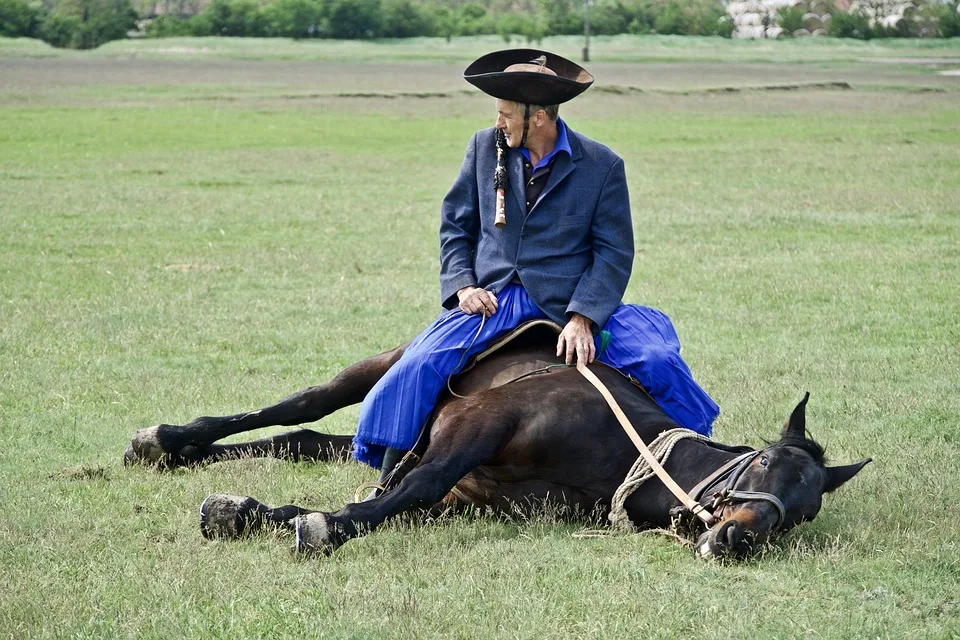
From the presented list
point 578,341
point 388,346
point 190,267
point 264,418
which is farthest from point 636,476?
point 190,267

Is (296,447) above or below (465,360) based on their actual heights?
below

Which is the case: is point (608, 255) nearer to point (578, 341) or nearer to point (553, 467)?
point (578, 341)

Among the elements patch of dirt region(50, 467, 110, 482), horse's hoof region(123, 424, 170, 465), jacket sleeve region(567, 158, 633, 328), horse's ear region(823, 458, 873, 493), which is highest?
jacket sleeve region(567, 158, 633, 328)

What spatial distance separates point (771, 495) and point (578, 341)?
4.48 ft

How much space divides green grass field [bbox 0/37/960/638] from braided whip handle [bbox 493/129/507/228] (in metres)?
1.42

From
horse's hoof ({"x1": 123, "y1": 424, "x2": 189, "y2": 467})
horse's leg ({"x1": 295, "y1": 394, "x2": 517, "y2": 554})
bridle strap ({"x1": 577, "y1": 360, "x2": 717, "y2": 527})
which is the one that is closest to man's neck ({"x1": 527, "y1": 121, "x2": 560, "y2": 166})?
bridle strap ({"x1": 577, "y1": 360, "x2": 717, "y2": 527})

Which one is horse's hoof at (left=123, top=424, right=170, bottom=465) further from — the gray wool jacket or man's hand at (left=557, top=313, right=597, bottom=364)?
man's hand at (left=557, top=313, right=597, bottom=364)

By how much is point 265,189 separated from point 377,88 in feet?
96.6

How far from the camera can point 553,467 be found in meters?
5.38

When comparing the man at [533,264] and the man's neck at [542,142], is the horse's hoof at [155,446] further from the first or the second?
the man's neck at [542,142]

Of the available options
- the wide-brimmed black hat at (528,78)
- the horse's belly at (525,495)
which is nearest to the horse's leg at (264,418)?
the horse's belly at (525,495)

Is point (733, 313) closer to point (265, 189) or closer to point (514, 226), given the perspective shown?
point (514, 226)

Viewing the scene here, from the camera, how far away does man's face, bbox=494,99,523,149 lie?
19.2 ft

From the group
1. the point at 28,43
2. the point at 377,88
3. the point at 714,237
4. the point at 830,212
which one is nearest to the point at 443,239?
the point at 714,237
